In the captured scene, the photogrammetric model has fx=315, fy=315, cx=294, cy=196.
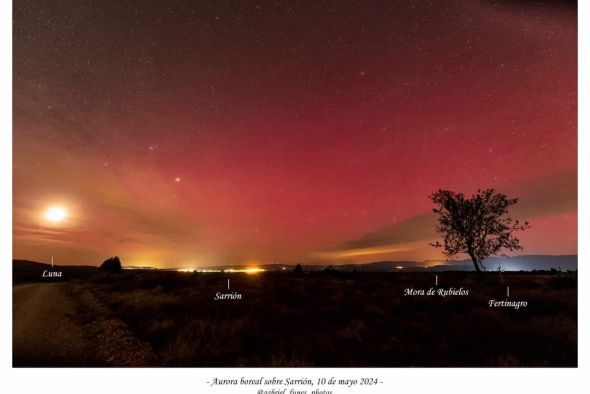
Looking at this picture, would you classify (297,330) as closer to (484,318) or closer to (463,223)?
(484,318)

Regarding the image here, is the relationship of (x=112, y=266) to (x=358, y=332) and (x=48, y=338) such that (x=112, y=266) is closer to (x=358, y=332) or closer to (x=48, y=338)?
(x=48, y=338)

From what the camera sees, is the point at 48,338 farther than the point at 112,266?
No

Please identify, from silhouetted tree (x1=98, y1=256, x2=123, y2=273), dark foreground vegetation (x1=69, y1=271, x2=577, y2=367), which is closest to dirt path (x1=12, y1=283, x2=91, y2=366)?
dark foreground vegetation (x1=69, y1=271, x2=577, y2=367)

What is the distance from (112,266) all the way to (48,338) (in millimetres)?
42547

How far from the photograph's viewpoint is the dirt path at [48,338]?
8.00 meters

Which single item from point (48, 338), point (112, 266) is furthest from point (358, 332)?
point (112, 266)

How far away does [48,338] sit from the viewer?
9.16 metres

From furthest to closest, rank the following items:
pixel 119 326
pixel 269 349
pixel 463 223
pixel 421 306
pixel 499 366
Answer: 1. pixel 463 223
2. pixel 421 306
3. pixel 119 326
4. pixel 269 349
5. pixel 499 366

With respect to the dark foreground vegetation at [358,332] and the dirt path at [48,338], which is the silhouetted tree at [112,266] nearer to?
the dirt path at [48,338]

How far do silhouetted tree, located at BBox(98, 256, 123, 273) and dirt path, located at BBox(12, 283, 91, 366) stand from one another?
3634 cm

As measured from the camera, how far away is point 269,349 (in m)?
9.01
